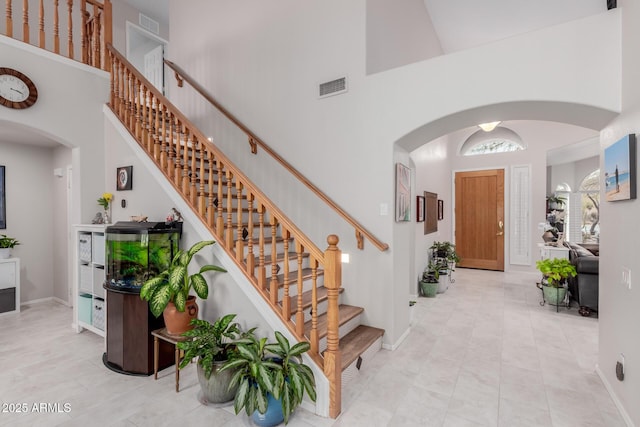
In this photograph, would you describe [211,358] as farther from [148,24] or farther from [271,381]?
[148,24]

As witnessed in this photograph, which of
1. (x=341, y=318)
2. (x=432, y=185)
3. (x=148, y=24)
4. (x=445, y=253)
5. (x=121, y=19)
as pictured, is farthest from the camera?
(x=148, y=24)

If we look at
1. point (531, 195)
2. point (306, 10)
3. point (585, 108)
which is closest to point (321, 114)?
point (306, 10)

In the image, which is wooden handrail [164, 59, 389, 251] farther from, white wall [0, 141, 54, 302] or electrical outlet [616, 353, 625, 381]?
white wall [0, 141, 54, 302]

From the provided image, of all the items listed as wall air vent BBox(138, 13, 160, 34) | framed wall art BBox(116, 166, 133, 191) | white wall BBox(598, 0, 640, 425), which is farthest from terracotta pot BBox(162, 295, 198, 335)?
wall air vent BBox(138, 13, 160, 34)

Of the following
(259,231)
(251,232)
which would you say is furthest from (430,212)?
(251,232)

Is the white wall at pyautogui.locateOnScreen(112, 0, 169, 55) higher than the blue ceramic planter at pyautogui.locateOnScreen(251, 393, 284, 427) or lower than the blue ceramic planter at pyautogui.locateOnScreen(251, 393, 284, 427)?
higher

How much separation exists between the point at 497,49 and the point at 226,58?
346 centimetres

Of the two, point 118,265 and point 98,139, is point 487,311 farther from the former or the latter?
point 98,139

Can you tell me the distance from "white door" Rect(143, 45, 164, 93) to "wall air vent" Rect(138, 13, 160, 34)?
1.40 feet

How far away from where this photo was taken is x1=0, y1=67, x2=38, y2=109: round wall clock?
3.25 metres

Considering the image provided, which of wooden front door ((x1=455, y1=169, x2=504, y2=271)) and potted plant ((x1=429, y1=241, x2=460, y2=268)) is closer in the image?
potted plant ((x1=429, y1=241, x2=460, y2=268))

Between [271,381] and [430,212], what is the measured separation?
188 inches

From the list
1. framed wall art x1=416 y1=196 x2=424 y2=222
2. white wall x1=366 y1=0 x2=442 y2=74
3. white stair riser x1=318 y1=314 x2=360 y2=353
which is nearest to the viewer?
white stair riser x1=318 y1=314 x2=360 y2=353

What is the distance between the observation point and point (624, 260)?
2111 mm
